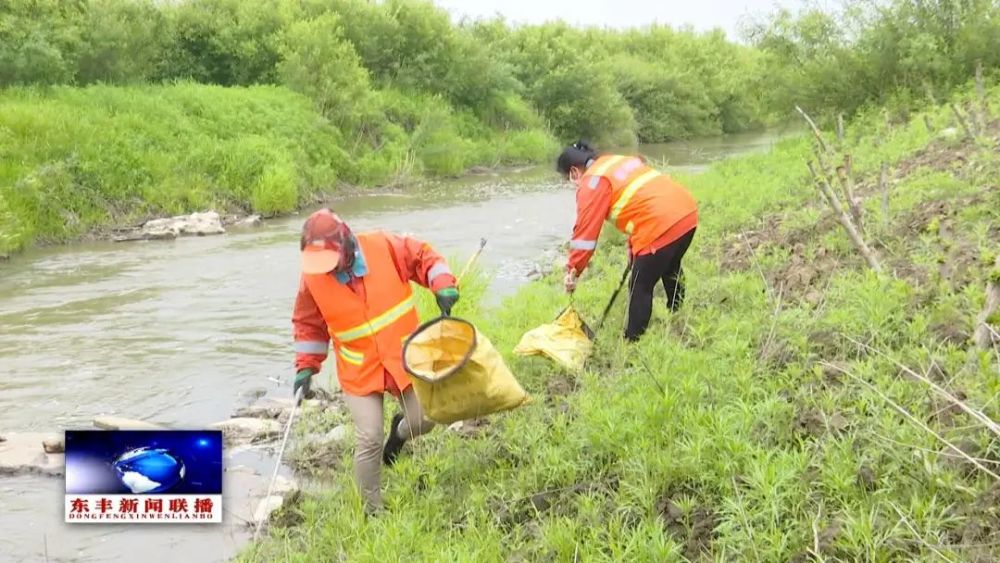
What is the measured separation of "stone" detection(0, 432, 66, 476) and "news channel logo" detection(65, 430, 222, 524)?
0.59 metres

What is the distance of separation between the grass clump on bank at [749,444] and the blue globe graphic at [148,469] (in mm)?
564

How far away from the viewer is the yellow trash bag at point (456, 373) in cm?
366

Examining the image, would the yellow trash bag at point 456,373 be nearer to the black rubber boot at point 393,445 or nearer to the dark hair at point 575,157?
the black rubber boot at point 393,445

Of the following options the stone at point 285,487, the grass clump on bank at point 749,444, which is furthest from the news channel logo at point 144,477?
the grass clump on bank at point 749,444

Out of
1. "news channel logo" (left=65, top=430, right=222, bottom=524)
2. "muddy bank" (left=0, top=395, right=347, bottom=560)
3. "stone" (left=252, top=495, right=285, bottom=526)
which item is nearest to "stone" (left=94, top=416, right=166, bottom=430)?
"muddy bank" (left=0, top=395, right=347, bottom=560)

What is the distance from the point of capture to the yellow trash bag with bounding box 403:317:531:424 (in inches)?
144

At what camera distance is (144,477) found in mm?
3814

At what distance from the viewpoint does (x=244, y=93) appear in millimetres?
20141

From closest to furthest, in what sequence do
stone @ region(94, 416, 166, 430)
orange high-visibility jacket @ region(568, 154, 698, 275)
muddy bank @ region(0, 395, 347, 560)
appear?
muddy bank @ region(0, 395, 347, 560), orange high-visibility jacket @ region(568, 154, 698, 275), stone @ region(94, 416, 166, 430)

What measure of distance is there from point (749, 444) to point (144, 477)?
2.74 meters

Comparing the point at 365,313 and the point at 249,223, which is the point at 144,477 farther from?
the point at 249,223

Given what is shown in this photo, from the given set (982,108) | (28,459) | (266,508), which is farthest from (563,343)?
(982,108)

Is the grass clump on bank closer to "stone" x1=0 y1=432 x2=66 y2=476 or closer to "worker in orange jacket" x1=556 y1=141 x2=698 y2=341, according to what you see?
"worker in orange jacket" x1=556 y1=141 x2=698 y2=341

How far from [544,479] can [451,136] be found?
21657 mm
